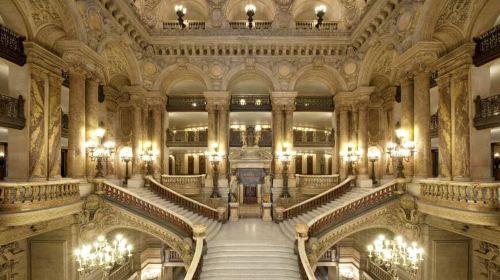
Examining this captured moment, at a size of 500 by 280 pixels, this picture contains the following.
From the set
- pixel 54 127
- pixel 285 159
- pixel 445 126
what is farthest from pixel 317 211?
pixel 54 127

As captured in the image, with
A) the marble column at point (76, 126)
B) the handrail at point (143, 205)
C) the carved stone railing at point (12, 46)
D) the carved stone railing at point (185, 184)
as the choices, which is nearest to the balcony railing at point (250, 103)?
the carved stone railing at point (185, 184)

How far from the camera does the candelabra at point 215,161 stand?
16875 mm

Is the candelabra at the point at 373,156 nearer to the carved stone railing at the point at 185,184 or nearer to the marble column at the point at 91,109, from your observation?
the carved stone railing at the point at 185,184

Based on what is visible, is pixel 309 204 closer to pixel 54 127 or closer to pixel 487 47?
pixel 487 47

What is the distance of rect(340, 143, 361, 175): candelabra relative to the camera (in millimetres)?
16938

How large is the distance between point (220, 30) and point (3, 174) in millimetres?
13990

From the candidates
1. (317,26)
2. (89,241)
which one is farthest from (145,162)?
(317,26)

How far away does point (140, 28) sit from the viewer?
15500mm

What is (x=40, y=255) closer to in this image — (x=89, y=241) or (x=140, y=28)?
(x=89, y=241)

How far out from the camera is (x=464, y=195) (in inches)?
322

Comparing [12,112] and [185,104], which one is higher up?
[185,104]

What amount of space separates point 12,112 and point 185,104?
10683mm

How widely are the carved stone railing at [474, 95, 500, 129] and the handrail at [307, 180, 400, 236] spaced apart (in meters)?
3.44

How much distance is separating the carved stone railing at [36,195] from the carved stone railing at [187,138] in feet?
29.6
